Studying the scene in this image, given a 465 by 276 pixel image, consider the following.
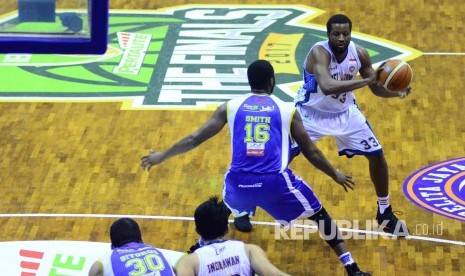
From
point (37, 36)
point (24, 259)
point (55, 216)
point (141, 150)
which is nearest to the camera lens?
point (37, 36)

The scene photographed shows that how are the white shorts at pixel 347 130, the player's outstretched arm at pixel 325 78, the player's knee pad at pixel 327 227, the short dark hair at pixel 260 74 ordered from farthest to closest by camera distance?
the white shorts at pixel 347 130 < the player's outstretched arm at pixel 325 78 < the player's knee pad at pixel 327 227 < the short dark hair at pixel 260 74

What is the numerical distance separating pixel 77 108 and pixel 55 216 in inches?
111

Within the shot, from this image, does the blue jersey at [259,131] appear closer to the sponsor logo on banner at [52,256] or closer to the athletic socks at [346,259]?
the athletic socks at [346,259]

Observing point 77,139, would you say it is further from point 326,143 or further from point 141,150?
point 326,143

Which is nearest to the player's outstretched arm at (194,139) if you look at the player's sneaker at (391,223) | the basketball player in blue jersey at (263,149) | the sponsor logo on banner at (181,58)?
the basketball player in blue jersey at (263,149)

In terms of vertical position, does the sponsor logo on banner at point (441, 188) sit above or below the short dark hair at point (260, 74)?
below

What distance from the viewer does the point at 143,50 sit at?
49.4 feet

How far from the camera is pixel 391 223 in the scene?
10.3 meters

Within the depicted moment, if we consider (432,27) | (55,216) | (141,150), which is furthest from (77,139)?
(432,27)

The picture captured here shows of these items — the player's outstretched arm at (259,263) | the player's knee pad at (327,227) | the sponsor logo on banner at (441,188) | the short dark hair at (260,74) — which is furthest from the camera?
the sponsor logo on banner at (441,188)

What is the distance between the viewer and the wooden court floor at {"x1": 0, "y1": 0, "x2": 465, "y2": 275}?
Result: 1008cm

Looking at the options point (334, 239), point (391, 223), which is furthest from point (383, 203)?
point (334, 239)

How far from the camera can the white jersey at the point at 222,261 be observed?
24.3ft

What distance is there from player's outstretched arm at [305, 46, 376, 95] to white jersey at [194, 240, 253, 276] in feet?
8.60
